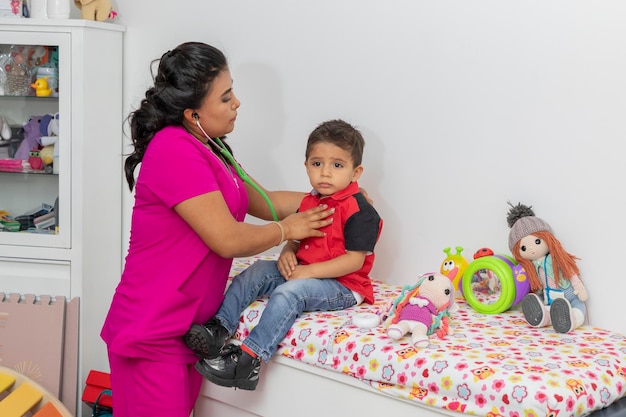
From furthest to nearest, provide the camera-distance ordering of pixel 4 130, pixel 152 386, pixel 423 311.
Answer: pixel 4 130 → pixel 152 386 → pixel 423 311

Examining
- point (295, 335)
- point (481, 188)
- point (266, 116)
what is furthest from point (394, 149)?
point (295, 335)

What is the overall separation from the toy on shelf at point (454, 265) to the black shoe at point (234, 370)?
1.91ft

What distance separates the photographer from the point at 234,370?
2.04 meters

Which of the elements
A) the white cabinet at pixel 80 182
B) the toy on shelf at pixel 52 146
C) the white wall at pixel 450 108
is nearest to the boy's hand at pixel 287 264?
the white wall at pixel 450 108

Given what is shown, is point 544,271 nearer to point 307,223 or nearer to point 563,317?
point 563,317

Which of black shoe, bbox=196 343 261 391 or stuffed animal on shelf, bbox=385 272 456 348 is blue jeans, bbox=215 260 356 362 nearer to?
black shoe, bbox=196 343 261 391

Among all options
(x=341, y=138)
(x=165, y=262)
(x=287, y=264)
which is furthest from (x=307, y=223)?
(x=165, y=262)

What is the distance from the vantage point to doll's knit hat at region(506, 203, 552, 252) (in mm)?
2148

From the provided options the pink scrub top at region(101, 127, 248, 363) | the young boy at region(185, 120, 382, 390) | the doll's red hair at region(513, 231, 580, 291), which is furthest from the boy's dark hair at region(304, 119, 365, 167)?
the doll's red hair at region(513, 231, 580, 291)

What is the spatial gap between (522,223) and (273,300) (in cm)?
67

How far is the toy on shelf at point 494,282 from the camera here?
2.17 m

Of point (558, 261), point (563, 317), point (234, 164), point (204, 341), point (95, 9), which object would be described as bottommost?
point (204, 341)

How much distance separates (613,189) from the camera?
6.82ft

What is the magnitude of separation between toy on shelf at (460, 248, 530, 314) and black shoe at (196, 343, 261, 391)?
23.8 inches
